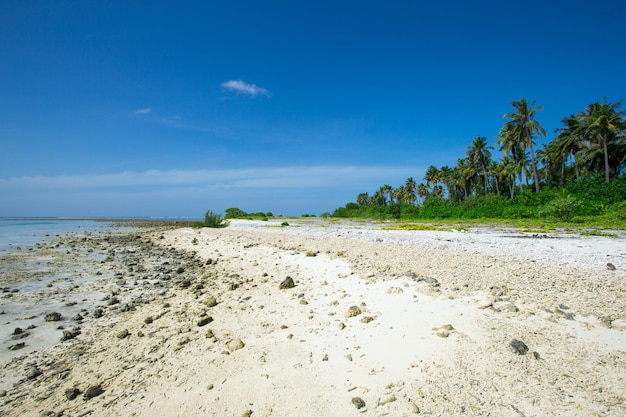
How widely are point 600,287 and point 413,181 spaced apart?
94878 millimetres

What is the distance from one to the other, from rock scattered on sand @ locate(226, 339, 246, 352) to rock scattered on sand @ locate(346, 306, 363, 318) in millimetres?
1685

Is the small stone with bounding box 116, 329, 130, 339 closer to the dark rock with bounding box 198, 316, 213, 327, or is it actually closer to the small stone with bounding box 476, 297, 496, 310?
the dark rock with bounding box 198, 316, 213, 327

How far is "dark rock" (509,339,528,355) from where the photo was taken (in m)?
3.11

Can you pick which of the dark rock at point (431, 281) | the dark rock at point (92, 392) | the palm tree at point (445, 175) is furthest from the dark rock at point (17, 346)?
the palm tree at point (445, 175)

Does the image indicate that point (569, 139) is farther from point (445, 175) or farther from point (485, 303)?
point (485, 303)

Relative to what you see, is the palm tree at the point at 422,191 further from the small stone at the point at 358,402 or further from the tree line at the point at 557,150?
the small stone at the point at 358,402

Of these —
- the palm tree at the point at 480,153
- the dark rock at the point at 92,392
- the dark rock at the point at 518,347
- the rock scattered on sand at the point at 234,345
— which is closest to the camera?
the dark rock at the point at 518,347

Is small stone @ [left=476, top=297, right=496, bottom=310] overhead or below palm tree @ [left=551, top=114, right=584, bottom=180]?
below

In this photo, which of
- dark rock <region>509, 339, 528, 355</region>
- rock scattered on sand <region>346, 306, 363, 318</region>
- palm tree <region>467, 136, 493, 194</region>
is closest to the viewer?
dark rock <region>509, 339, 528, 355</region>

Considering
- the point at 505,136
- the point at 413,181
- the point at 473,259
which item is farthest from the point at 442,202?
the point at 473,259

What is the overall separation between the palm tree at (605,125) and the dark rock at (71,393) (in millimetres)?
50036

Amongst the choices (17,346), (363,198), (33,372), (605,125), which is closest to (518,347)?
(33,372)

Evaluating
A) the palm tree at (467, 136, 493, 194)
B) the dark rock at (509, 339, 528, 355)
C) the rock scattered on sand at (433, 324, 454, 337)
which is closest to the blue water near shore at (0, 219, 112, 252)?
the rock scattered on sand at (433, 324, 454, 337)

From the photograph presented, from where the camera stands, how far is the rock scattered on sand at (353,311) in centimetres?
462
